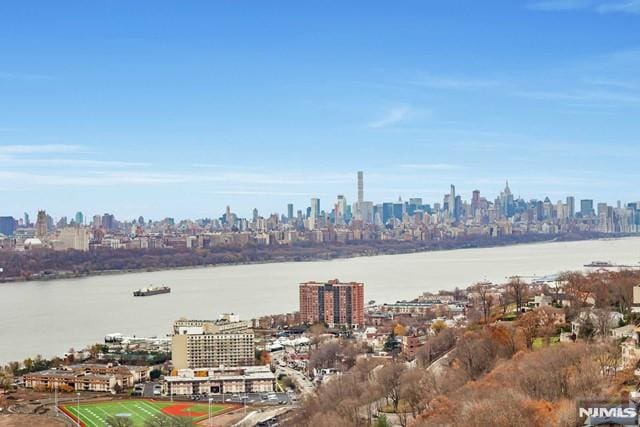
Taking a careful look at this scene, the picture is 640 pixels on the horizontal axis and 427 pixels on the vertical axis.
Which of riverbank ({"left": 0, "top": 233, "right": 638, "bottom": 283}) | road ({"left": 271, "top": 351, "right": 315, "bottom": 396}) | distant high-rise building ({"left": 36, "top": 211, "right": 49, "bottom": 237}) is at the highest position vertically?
distant high-rise building ({"left": 36, "top": 211, "right": 49, "bottom": 237})

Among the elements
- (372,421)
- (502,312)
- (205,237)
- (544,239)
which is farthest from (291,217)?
(372,421)

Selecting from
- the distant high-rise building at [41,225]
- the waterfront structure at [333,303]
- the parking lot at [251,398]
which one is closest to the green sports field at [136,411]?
the parking lot at [251,398]

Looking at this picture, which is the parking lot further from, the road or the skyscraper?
the skyscraper

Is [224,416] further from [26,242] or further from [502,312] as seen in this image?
[26,242]

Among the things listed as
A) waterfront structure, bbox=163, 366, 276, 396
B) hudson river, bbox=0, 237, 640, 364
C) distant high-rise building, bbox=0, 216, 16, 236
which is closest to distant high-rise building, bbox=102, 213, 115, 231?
distant high-rise building, bbox=0, 216, 16, 236

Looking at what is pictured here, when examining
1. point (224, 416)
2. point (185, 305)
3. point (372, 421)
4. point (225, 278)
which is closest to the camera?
point (372, 421)
